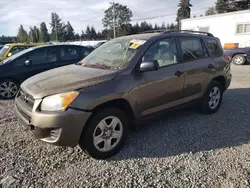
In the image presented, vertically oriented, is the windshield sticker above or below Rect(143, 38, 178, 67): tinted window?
above

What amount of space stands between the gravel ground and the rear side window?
1495 mm

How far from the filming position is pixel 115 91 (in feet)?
9.83

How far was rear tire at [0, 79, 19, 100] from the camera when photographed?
20.1ft

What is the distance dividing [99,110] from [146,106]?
826 millimetres

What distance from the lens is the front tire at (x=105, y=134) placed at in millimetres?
2881

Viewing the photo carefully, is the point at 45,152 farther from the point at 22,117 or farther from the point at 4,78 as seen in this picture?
the point at 4,78

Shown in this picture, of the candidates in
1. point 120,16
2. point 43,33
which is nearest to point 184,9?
point 120,16

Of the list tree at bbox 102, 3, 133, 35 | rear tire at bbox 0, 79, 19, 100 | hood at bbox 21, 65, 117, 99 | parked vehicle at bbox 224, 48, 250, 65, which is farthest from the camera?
tree at bbox 102, 3, 133, 35

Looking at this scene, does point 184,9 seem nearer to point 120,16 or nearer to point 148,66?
point 120,16

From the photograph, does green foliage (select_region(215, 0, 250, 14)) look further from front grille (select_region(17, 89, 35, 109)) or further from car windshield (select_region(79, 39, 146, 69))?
front grille (select_region(17, 89, 35, 109))

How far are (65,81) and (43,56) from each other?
13.8 feet

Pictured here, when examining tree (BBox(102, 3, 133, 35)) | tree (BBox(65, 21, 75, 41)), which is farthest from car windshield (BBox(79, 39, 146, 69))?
tree (BBox(65, 21, 75, 41))

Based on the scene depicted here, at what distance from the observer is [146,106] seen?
3.43m

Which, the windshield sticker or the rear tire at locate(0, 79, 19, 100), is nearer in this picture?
the windshield sticker
